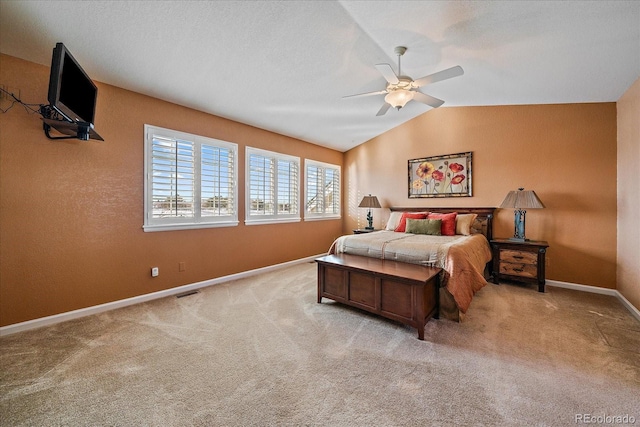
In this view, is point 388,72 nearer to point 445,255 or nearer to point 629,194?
point 445,255

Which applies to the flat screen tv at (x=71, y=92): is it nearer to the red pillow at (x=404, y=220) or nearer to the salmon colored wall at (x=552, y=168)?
the red pillow at (x=404, y=220)

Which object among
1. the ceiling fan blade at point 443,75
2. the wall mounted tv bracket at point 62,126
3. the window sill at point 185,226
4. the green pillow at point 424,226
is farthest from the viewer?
the green pillow at point 424,226

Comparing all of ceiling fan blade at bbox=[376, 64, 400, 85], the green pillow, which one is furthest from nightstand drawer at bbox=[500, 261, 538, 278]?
ceiling fan blade at bbox=[376, 64, 400, 85]

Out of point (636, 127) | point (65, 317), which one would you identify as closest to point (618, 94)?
point (636, 127)

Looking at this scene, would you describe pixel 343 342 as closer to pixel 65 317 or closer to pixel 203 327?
pixel 203 327

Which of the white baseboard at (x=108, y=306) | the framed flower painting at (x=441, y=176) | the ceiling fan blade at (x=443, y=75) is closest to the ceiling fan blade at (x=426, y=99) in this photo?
the ceiling fan blade at (x=443, y=75)

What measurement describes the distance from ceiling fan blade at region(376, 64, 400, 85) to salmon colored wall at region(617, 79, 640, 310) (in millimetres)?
2780

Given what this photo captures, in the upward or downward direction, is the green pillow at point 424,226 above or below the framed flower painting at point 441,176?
below

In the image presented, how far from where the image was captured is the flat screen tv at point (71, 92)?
196cm

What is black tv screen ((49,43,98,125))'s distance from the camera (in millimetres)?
1960

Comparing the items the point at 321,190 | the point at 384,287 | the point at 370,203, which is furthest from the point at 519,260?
the point at 321,190

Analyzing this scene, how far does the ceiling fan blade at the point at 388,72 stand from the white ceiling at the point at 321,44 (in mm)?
433

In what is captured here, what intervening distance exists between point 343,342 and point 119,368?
177 centimetres

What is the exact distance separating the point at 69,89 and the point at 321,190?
14.3 ft
